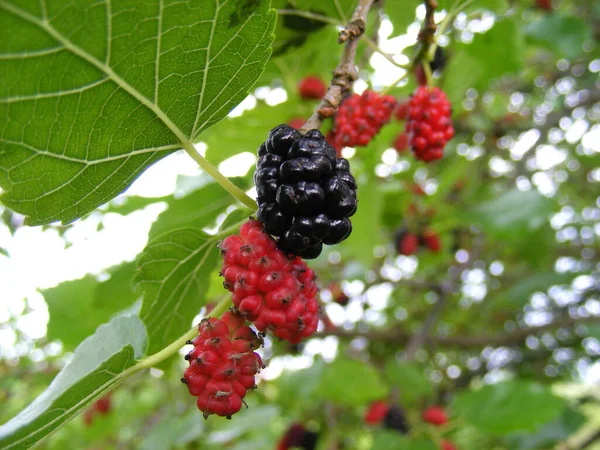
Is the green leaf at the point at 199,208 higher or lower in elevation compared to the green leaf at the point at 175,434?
higher

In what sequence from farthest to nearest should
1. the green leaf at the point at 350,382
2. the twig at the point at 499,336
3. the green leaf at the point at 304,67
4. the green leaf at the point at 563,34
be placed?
the twig at the point at 499,336 → the green leaf at the point at 563,34 → the green leaf at the point at 350,382 → the green leaf at the point at 304,67

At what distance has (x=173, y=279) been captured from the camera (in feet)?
2.91

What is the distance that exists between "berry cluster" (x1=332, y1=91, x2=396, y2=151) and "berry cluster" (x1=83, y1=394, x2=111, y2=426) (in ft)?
8.69

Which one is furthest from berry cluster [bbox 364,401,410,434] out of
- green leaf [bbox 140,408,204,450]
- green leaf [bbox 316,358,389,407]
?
green leaf [bbox 140,408,204,450]

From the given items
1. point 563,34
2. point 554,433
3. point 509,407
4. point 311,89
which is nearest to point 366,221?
point 311,89

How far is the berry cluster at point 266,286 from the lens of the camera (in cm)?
68

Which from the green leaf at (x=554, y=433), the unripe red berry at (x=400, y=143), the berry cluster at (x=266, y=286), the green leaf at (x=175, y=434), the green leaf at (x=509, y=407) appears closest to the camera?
the berry cluster at (x=266, y=286)

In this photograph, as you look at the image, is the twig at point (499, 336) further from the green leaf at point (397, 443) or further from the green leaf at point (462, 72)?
the green leaf at point (462, 72)

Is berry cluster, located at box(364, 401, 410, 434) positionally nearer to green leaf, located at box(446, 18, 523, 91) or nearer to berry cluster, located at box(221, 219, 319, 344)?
green leaf, located at box(446, 18, 523, 91)

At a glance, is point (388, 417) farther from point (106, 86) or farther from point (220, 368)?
point (106, 86)

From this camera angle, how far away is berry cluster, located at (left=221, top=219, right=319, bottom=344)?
68 cm

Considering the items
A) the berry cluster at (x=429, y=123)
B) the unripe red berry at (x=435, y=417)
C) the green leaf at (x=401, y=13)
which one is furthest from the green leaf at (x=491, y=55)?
the unripe red berry at (x=435, y=417)

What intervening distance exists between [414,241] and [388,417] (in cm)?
88

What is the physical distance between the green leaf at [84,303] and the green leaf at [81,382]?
20.1 inches
